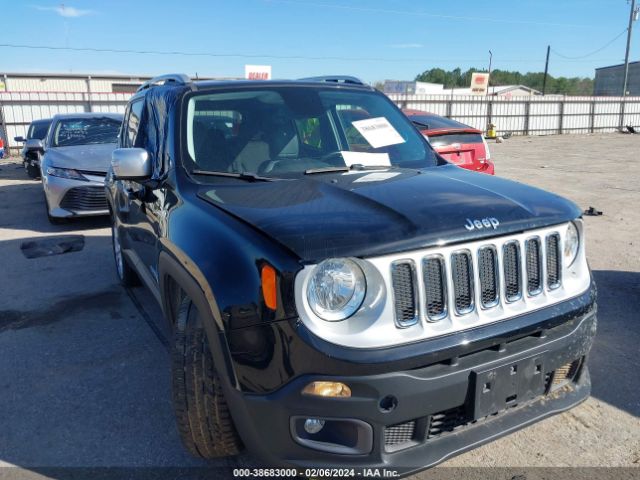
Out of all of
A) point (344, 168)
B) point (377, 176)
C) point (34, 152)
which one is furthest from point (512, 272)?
point (34, 152)

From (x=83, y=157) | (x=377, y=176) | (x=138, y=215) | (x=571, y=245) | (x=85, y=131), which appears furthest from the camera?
(x=85, y=131)

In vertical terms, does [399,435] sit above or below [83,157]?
below

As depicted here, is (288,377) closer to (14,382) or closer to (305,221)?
(305,221)

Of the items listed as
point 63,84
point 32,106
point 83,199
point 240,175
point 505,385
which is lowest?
point 83,199

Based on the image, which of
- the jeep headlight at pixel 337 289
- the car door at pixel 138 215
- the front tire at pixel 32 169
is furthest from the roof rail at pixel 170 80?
the front tire at pixel 32 169

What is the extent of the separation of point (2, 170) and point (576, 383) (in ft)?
61.6

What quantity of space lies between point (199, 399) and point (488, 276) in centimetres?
133

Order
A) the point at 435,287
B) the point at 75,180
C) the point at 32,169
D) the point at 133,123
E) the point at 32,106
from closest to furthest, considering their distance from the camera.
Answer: the point at 435,287 < the point at 133,123 < the point at 75,180 < the point at 32,169 < the point at 32,106

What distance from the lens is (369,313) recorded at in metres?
2.02

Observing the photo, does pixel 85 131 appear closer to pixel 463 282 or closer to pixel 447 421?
pixel 463 282

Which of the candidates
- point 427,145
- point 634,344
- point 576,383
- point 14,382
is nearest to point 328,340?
point 576,383

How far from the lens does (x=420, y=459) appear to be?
6.81ft

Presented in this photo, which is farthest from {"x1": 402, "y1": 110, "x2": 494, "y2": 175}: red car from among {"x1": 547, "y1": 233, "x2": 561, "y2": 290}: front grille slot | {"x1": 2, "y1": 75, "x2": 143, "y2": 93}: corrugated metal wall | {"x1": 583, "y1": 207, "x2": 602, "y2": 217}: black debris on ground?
{"x1": 2, "y1": 75, "x2": 143, "y2": 93}: corrugated metal wall

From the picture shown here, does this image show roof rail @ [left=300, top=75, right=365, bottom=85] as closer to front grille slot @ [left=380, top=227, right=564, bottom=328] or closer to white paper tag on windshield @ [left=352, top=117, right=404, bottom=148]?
white paper tag on windshield @ [left=352, top=117, right=404, bottom=148]
